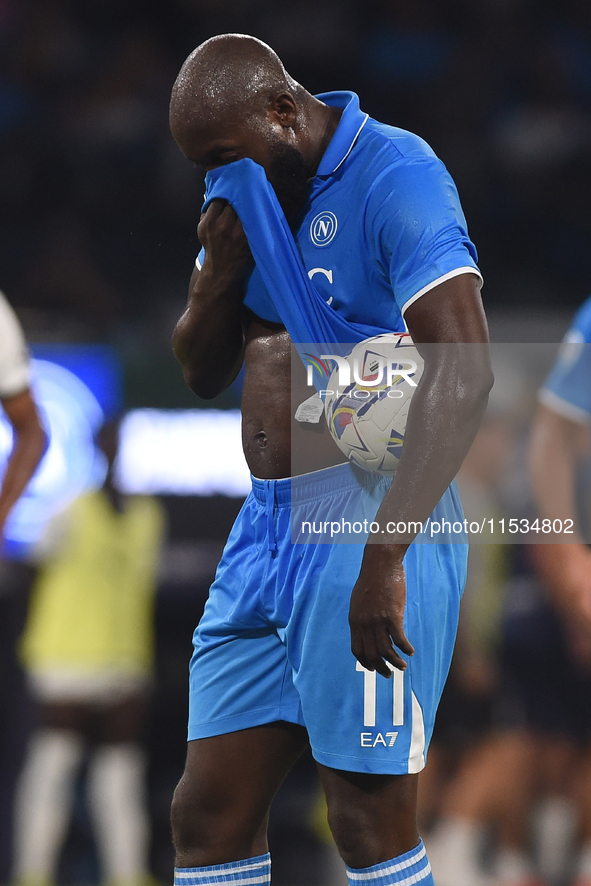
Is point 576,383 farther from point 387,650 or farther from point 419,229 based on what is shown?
point 387,650

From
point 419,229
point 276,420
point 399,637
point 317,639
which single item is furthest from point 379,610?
point 419,229

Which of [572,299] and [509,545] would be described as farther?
[572,299]

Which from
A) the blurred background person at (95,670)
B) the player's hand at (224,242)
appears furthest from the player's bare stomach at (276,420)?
the blurred background person at (95,670)

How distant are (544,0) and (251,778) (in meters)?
6.89

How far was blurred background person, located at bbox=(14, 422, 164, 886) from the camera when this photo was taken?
5.62 metres

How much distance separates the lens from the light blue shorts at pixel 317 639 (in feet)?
6.85

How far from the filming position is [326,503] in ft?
7.18

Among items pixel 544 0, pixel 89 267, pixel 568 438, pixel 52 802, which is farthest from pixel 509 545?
pixel 544 0

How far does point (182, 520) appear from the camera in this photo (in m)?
5.73

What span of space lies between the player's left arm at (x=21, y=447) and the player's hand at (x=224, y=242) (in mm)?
1665

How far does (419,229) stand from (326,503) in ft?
1.76

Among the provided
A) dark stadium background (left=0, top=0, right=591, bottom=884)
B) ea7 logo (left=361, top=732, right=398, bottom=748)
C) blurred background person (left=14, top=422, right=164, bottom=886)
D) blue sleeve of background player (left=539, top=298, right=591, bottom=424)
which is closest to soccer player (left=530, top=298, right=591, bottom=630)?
blue sleeve of background player (left=539, top=298, right=591, bottom=424)

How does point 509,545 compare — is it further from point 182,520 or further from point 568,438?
point 568,438

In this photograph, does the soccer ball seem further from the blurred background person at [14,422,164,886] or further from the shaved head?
the blurred background person at [14,422,164,886]
